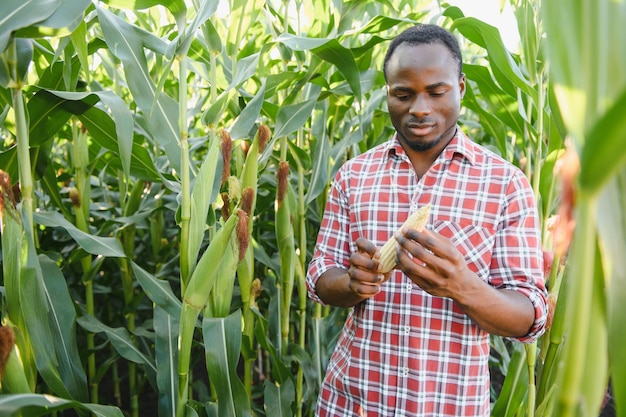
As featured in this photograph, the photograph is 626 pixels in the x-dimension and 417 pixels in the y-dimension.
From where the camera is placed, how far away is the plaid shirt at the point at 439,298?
1.37m

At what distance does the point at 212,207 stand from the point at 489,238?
786 mm

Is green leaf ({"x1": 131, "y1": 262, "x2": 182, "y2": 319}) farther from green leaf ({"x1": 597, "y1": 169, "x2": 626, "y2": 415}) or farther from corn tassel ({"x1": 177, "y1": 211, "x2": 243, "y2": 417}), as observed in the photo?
green leaf ({"x1": 597, "y1": 169, "x2": 626, "y2": 415})

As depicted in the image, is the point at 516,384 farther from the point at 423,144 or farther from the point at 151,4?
the point at 151,4

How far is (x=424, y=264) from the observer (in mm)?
1368

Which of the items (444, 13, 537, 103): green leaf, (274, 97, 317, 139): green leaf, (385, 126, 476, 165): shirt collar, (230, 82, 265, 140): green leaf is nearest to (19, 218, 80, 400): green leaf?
(230, 82, 265, 140): green leaf

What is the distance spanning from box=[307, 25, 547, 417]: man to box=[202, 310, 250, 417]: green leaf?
26 cm

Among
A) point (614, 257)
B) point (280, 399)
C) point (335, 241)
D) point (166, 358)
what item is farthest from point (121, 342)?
point (614, 257)

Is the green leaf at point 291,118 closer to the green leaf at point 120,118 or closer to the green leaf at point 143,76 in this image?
the green leaf at point 143,76

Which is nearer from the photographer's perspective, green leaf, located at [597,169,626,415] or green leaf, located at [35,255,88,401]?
green leaf, located at [597,169,626,415]

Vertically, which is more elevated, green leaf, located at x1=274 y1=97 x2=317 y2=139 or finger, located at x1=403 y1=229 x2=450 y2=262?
green leaf, located at x1=274 y1=97 x2=317 y2=139

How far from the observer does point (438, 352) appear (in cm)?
140

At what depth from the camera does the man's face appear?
1.35 m

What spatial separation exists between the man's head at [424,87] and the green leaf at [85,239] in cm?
91

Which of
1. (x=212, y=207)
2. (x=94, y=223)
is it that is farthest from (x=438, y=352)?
(x=94, y=223)
